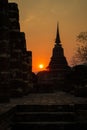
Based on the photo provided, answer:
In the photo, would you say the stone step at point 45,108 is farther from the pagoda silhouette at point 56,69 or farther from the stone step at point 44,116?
the pagoda silhouette at point 56,69

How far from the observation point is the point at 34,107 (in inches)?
467

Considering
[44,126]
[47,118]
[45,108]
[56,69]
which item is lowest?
[44,126]

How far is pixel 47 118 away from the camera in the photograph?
37.2 feet

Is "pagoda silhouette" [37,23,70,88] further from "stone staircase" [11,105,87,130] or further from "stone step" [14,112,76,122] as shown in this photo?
"stone step" [14,112,76,122]

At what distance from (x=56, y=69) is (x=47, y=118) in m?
34.0

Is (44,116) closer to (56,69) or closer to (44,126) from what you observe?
(44,126)

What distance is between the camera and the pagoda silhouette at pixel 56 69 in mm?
41662

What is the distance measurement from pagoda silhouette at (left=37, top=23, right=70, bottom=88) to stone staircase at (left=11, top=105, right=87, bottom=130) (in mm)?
27289

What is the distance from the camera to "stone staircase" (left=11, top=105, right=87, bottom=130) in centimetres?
1091

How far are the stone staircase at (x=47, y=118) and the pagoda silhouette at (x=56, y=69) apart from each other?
27289 mm

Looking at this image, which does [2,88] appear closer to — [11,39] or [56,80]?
[11,39]

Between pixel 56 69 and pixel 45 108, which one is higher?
pixel 56 69

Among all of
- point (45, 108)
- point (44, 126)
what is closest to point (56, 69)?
point (45, 108)

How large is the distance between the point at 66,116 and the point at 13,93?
736cm
